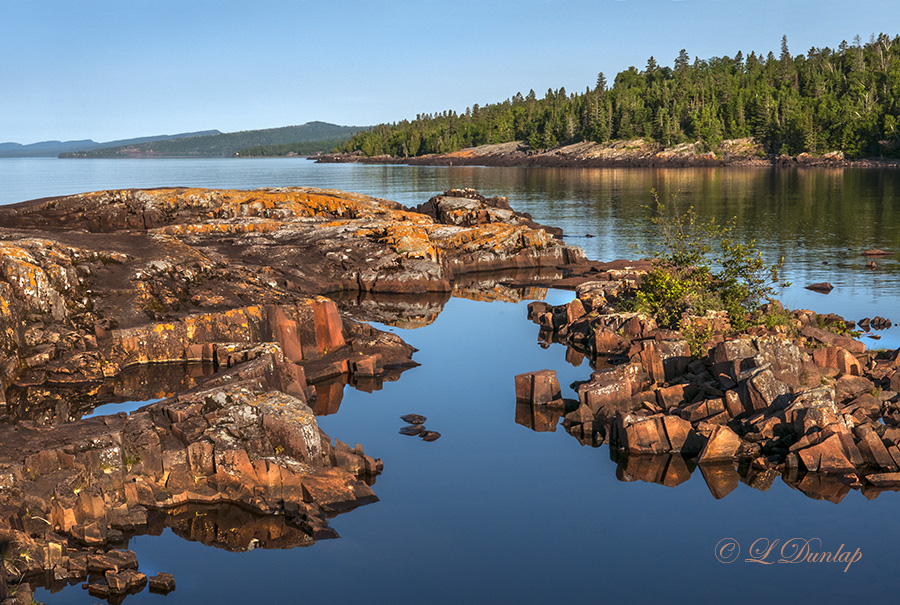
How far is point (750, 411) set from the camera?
746 inches

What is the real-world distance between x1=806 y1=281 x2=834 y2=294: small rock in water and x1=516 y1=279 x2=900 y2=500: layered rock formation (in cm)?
1397

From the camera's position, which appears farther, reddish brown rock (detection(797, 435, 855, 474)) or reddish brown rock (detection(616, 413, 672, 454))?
reddish brown rock (detection(616, 413, 672, 454))

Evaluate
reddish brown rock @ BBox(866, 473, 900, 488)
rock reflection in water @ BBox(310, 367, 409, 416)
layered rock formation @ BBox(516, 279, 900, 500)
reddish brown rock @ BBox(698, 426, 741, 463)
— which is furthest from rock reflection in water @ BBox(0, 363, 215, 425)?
reddish brown rock @ BBox(866, 473, 900, 488)

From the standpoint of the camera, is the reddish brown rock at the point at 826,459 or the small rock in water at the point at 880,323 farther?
the small rock in water at the point at 880,323

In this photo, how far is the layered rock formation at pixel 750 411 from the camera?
1698cm

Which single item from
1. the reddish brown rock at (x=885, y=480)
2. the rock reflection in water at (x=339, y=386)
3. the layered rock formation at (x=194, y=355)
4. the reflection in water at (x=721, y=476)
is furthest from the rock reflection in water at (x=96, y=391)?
the reddish brown rock at (x=885, y=480)

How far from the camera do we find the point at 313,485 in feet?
50.8

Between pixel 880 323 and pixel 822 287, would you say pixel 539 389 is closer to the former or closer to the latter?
pixel 880 323

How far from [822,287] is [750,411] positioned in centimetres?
2115

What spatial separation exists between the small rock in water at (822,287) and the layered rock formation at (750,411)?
1397 centimetres

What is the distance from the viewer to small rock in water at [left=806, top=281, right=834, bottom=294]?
3709 cm

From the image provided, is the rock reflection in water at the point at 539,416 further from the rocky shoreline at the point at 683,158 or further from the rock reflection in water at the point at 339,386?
the rocky shoreline at the point at 683,158

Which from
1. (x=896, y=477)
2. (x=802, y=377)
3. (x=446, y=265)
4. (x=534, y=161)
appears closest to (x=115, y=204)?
(x=446, y=265)

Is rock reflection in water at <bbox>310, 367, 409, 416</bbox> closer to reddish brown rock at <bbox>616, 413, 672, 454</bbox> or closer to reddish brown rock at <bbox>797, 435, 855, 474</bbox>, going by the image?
reddish brown rock at <bbox>616, 413, 672, 454</bbox>
